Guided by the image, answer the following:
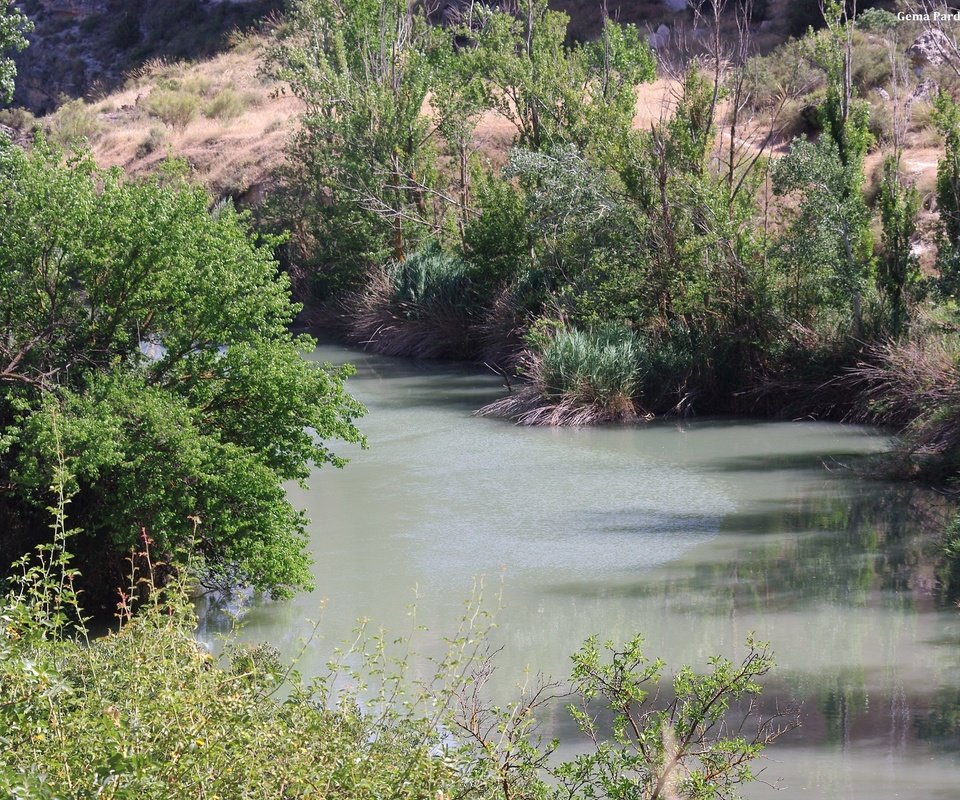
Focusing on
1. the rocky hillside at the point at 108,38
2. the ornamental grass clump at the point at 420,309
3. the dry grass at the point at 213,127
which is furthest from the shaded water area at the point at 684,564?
the rocky hillside at the point at 108,38

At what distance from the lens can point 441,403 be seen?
22250 millimetres

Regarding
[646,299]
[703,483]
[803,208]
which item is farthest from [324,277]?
[703,483]

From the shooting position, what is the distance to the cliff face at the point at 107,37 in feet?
221

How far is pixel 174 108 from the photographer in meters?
53.8

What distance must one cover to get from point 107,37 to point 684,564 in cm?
6687

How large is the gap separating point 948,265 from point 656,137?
5.94 meters

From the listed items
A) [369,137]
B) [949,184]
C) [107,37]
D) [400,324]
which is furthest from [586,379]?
[107,37]

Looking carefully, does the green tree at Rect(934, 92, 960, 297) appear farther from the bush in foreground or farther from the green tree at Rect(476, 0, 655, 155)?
the bush in foreground

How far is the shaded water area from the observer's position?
863 cm

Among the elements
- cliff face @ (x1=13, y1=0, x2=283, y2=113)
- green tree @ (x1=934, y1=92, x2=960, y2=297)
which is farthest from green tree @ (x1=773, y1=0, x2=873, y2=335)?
cliff face @ (x1=13, y1=0, x2=283, y2=113)

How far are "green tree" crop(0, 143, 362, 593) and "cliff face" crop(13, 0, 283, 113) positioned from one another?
190 feet

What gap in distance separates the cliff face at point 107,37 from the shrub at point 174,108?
11.9 m

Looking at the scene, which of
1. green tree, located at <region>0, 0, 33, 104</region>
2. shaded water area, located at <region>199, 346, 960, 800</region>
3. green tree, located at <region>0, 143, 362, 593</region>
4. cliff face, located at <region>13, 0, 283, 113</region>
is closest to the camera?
shaded water area, located at <region>199, 346, 960, 800</region>

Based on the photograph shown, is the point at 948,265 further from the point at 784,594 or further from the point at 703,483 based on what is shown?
the point at 784,594
